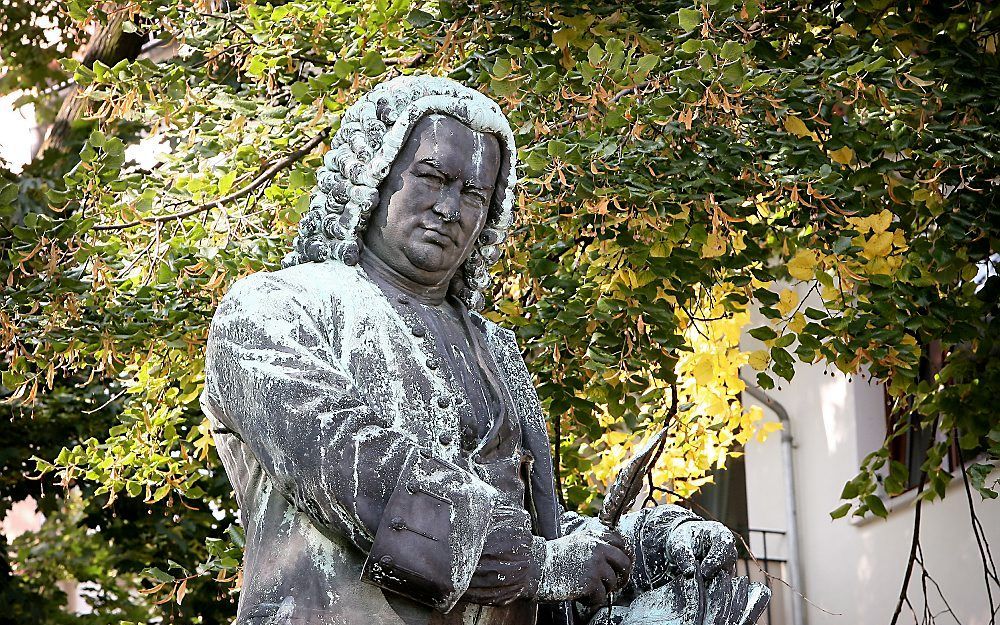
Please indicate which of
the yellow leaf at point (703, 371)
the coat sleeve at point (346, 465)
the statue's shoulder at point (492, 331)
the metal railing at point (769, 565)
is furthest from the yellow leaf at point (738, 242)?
the metal railing at point (769, 565)

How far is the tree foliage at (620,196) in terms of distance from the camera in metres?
7.08

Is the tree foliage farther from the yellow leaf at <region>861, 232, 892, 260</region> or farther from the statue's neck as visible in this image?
the statue's neck

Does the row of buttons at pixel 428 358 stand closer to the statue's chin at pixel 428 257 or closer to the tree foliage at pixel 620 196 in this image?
the statue's chin at pixel 428 257

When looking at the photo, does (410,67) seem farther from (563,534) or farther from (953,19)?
(563,534)

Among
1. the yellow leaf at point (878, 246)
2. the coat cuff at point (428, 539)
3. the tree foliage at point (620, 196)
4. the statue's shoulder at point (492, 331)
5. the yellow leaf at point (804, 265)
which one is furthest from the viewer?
the yellow leaf at point (804, 265)

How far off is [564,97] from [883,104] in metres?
1.25

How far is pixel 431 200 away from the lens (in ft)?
12.7

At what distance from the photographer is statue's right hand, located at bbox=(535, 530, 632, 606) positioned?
11.8 ft

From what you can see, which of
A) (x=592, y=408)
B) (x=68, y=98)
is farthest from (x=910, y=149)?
(x=68, y=98)

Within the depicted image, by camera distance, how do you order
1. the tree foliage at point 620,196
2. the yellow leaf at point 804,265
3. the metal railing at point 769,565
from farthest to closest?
the metal railing at point 769,565 → the yellow leaf at point 804,265 → the tree foliage at point 620,196

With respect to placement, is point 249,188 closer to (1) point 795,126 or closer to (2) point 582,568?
(1) point 795,126

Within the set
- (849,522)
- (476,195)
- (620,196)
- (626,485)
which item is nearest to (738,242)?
(620,196)

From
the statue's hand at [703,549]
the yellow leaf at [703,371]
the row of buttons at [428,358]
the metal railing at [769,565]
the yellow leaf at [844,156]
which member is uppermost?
the metal railing at [769,565]

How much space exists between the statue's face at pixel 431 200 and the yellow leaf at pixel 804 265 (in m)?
3.69
